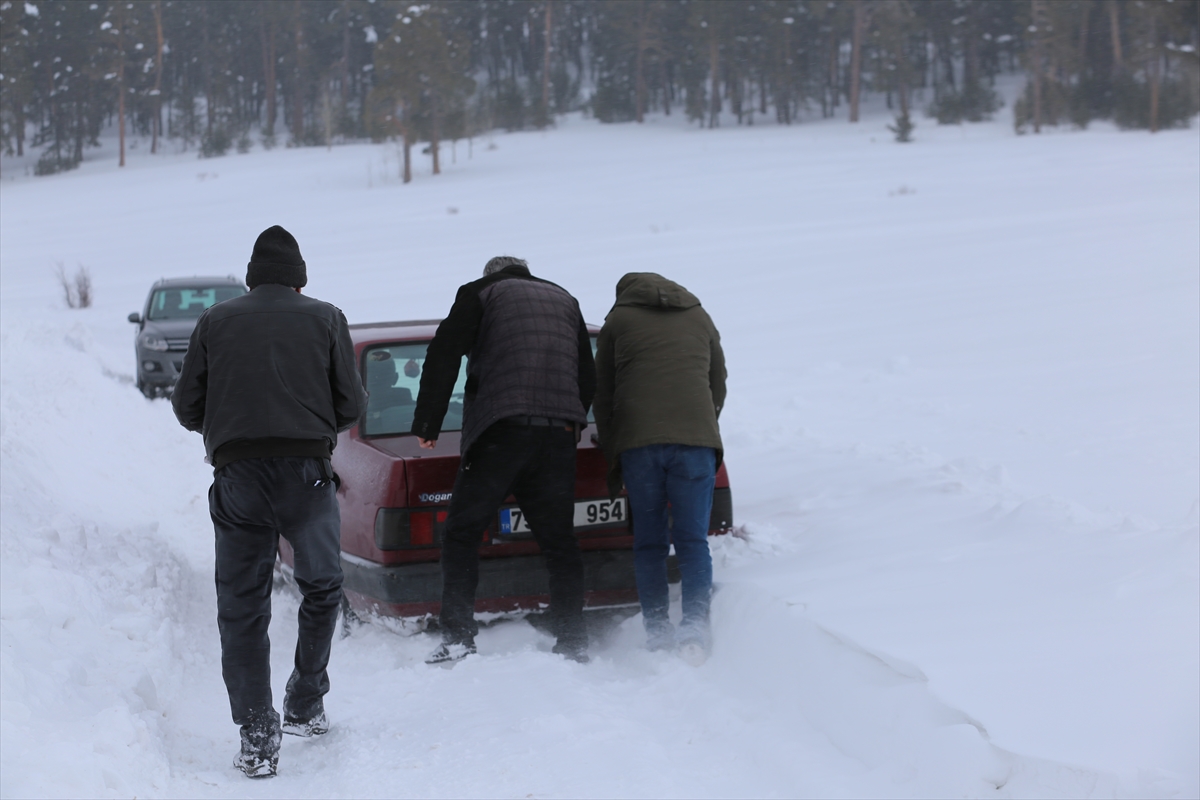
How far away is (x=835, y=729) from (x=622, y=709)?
0.78m

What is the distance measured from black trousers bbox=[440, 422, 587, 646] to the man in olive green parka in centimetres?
27

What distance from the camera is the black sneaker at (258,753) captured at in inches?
137

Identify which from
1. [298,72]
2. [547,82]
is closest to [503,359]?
[547,82]

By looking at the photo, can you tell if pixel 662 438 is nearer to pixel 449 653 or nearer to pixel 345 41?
pixel 449 653

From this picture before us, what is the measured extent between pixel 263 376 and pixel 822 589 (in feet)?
8.03

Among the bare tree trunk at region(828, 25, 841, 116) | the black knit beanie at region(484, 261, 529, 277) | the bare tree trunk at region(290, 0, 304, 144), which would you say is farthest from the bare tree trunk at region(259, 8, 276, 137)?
the black knit beanie at region(484, 261, 529, 277)

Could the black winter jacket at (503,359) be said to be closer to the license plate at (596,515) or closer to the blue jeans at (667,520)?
the blue jeans at (667,520)

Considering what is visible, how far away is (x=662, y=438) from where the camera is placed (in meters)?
4.41

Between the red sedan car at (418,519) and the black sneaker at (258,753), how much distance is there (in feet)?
3.13

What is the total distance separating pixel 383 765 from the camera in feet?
11.6

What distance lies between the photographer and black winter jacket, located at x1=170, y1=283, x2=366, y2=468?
3447 mm

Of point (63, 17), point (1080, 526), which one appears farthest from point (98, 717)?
point (63, 17)

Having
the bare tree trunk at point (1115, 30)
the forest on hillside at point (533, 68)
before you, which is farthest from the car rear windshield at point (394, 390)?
the bare tree trunk at point (1115, 30)

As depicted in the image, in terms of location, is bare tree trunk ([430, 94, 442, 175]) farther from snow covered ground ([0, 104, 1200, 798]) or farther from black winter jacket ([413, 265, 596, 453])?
black winter jacket ([413, 265, 596, 453])
